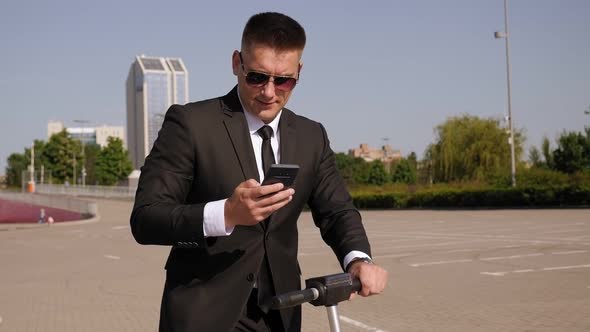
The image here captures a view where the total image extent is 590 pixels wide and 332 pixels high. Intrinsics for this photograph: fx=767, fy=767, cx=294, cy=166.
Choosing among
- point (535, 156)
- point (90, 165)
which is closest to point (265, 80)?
point (535, 156)

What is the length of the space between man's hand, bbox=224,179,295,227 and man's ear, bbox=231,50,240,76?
2.43 ft

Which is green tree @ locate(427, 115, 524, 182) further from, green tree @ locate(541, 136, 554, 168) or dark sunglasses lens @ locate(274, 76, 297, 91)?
dark sunglasses lens @ locate(274, 76, 297, 91)

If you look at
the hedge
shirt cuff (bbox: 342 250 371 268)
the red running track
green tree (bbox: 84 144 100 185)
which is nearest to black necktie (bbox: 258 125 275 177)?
shirt cuff (bbox: 342 250 371 268)

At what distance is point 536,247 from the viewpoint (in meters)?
16.1

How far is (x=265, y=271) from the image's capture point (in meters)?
2.73

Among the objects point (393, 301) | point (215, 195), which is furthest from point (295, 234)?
point (393, 301)

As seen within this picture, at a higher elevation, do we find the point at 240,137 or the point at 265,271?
the point at 240,137

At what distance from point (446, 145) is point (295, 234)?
153ft

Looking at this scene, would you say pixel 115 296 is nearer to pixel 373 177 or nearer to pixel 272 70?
pixel 272 70

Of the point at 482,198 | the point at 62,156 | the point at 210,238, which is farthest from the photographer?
the point at 62,156

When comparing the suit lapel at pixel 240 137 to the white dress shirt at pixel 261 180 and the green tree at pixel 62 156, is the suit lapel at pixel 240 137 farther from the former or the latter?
the green tree at pixel 62 156

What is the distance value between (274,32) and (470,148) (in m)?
46.5

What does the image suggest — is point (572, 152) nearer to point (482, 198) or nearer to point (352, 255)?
point (482, 198)

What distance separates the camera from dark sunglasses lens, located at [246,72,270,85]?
2691 millimetres
